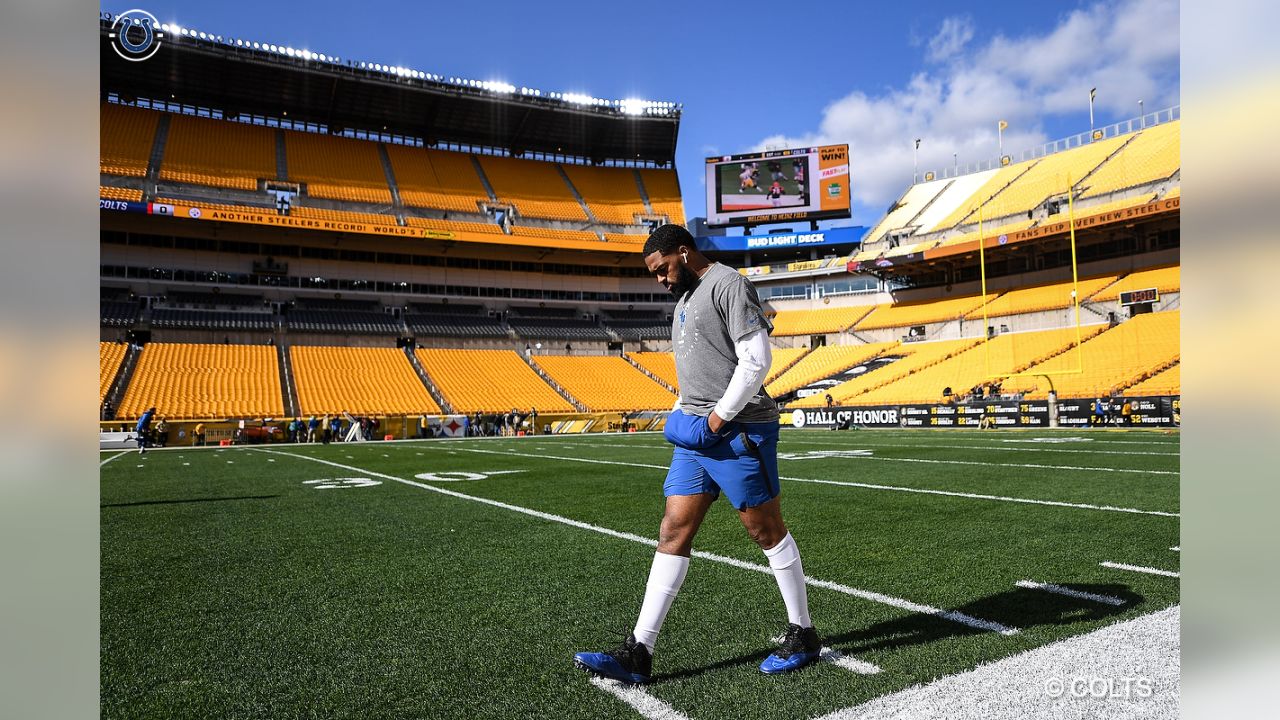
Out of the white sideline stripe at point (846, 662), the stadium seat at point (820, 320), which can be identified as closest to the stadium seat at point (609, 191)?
the stadium seat at point (820, 320)

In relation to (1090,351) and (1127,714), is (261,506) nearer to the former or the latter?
(1127,714)

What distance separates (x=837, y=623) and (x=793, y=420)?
32.3 meters

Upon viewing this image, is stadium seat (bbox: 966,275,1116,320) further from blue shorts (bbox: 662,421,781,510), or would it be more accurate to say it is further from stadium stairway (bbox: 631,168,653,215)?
blue shorts (bbox: 662,421,781,510)

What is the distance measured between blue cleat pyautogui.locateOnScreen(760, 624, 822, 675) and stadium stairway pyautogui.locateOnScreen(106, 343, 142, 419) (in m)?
33.9

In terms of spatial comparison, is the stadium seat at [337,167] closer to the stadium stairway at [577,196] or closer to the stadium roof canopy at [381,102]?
the stadium roof canopy at [381,102]

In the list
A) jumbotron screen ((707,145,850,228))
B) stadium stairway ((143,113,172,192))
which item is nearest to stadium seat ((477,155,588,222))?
jumbotron screen ((707,145,850,228))

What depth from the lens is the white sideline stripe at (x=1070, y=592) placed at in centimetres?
390

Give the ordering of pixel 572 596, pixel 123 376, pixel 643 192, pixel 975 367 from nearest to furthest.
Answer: pixel 572 596 < pixel 123 376 < pixel 975 367 < pixel 643 192

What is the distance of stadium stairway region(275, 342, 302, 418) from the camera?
3388 cm

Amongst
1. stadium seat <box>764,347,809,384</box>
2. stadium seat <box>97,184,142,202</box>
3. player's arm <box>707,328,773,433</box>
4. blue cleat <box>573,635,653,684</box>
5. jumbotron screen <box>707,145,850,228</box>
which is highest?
jumbotron screen <box>707,145,850,228</box>

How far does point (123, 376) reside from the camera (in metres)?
33.0

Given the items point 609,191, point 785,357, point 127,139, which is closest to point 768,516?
point 785,357

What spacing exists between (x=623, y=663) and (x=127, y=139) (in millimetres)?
51636

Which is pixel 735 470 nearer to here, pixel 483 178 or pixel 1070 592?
pixel 1070 592
